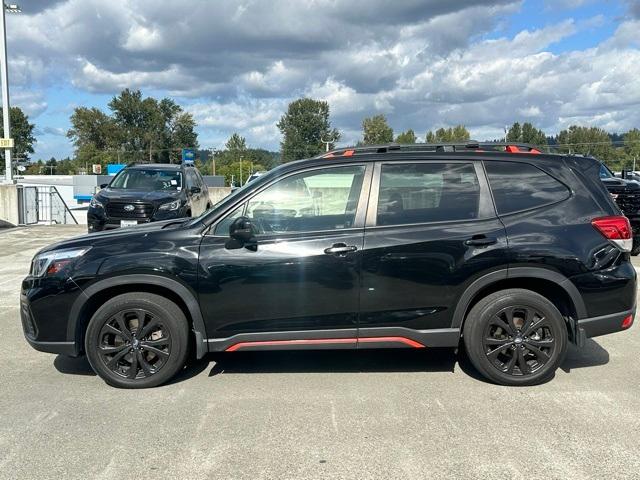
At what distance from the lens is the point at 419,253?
438 cm

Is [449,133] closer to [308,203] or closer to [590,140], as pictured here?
[590,140]

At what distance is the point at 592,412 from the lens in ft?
13.1

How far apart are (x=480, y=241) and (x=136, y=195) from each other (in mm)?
8157

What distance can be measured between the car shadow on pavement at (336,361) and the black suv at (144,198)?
19.0 feet

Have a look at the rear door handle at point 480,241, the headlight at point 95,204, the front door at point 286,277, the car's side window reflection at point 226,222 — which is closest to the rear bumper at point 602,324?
the rear door handle at point 480,241

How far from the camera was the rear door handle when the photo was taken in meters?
4.41

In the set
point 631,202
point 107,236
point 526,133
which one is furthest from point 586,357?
point 526,133

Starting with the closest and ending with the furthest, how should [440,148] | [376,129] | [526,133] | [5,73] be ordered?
[440,148], [5,73], [376,129], [526,133]

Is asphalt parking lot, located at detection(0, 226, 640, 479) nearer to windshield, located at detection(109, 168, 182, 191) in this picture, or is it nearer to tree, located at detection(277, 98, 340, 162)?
windshield, located at detection(109, 168, 182, 191)

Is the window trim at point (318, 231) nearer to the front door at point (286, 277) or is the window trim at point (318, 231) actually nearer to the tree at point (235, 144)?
the front door at point (286, 277)

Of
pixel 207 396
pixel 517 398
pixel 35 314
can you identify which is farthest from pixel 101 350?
pixel 517 398

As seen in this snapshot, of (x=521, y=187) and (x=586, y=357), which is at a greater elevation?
(x=521, y=187)

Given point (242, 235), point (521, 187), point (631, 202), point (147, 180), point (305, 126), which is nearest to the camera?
point (242, 235)

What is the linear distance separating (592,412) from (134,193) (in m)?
9.31
